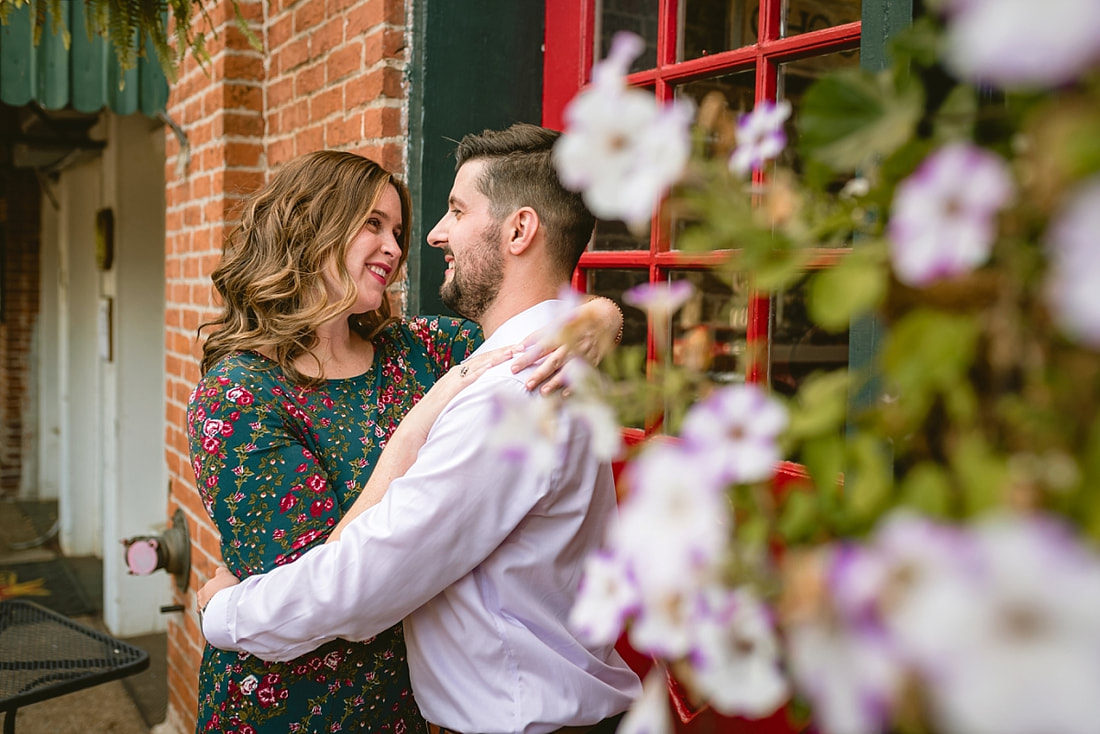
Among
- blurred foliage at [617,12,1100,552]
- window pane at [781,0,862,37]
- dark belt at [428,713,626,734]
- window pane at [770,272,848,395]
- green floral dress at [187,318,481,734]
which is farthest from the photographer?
window pane at [770,272,848,395]

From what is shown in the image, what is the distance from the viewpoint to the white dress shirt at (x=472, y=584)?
1446mm

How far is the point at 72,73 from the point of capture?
3.86m

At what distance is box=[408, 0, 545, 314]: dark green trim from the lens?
251cm

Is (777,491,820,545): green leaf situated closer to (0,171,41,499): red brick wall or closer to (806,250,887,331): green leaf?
(806,250,887,331): green leaf

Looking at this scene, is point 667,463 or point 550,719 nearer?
point 667,463

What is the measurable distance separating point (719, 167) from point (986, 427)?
8.0 inches

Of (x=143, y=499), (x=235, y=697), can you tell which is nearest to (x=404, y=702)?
(x=235, y=697)

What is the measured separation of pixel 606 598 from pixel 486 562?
103 centimetres

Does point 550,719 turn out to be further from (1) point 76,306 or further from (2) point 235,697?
(1) point 76,306

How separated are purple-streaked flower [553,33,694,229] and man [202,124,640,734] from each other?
0.94m

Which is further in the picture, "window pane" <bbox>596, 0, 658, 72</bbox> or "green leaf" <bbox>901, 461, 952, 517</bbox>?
"window pane" <bbox>596, 0, 658, 72</bbox>

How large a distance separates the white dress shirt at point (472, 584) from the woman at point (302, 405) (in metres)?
0.15

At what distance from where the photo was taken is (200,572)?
3.49 m

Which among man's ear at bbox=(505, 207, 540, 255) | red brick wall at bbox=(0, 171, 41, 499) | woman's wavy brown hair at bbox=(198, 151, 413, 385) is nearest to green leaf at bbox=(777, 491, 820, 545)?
man's ear at bbox=(505, 207, 540, 255)
